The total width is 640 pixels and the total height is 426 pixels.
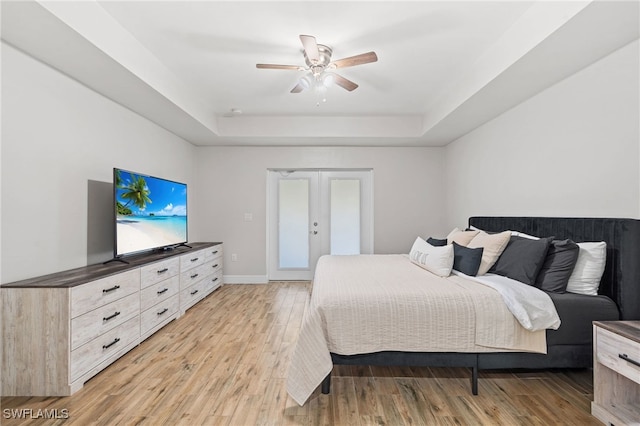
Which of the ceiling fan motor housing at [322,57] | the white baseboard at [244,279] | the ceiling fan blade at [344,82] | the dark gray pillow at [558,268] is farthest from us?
the white baseboard at [244,279]

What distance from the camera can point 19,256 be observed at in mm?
2178

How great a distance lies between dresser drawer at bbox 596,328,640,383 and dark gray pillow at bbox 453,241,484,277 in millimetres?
920

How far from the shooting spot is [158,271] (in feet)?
10.3

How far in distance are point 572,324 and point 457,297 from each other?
30.7 inches

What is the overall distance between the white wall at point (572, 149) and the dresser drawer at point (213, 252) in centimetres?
384

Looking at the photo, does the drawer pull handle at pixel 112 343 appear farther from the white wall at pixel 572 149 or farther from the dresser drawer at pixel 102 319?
the white wall at pixel 572 149

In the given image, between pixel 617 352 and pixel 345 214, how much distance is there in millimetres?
4175

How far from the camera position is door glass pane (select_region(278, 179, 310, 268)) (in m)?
5.57

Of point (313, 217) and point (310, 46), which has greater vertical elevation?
point (310, 46)

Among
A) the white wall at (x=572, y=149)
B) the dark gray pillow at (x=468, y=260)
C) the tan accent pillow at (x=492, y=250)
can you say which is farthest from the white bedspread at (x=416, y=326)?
the white wall at (x=572, y=149)

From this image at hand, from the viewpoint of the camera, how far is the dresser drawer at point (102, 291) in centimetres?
209

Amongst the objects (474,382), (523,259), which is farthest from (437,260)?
(474,382)

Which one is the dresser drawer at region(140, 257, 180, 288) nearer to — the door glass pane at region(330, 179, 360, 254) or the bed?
the bed

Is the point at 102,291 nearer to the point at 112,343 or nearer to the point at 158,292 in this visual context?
the point at 112,343
